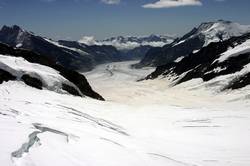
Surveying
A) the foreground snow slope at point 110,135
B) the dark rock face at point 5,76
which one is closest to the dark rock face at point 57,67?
the dark rock face at point 5,76

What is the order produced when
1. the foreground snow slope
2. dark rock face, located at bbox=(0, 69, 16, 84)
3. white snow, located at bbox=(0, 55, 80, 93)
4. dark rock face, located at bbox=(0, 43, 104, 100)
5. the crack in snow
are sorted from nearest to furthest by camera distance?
the foreground snow slope < the crack in snow < dark rock face, located at bbox=(0, 69, 16, 84) < white snow, located at bbox=(0, 55, 80, 93) < dark rock face, located at bbox=(0, 43, 104, 100)

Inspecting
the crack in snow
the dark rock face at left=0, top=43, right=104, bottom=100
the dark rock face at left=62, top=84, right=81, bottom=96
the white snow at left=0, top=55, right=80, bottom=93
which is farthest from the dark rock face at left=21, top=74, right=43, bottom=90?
the dark rock face at left=0, top=43, right=104, bottom=100

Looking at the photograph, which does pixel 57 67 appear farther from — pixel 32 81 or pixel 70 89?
pixel 32 81

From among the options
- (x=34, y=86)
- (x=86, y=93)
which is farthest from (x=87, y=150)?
(x=86, y=93)

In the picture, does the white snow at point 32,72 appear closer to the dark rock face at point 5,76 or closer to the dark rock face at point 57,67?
the dark rock face at point 5,76

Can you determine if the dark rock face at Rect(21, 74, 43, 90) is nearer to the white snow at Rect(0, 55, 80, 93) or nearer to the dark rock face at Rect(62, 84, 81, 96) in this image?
the white snow at Rect(0, 55, 80, 93)

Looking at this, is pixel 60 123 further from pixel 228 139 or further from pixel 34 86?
pixel 34 86
